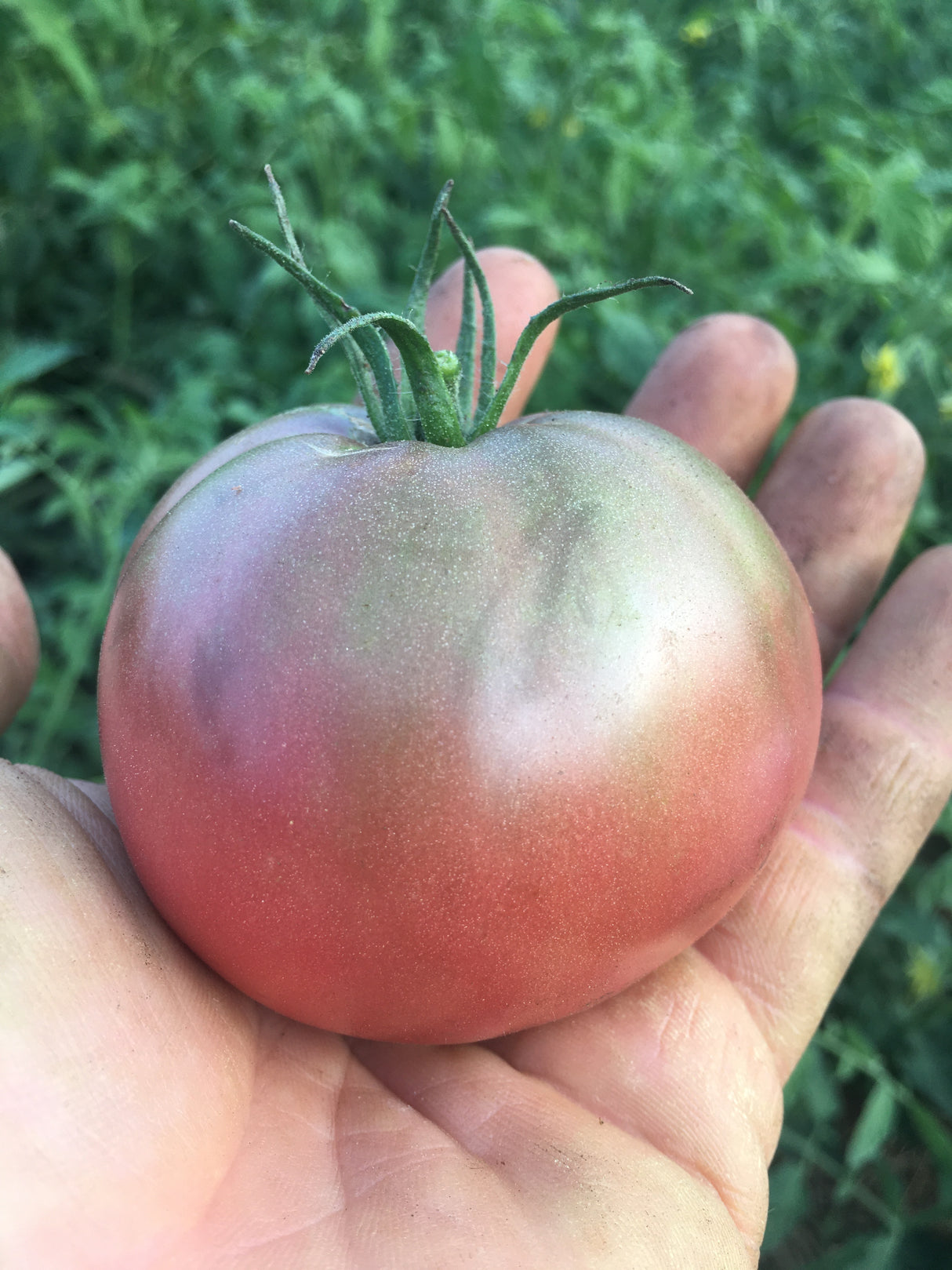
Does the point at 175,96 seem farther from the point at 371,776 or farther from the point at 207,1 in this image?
the point at 371,776

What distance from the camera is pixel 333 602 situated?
0.83m

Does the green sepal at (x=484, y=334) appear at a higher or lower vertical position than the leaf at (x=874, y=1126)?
higher

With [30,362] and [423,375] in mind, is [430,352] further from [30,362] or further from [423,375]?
[30,362]

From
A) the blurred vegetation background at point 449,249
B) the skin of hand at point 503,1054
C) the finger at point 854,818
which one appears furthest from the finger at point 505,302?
the finger at point 854,818

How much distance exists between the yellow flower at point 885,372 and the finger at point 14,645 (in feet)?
4.54

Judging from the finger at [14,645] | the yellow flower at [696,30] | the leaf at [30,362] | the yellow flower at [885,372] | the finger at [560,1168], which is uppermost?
Result: the yellow flower at [696,30]

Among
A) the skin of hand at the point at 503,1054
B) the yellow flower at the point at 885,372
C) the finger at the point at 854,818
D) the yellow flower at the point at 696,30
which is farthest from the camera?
the yellow flower at the point at 696,30

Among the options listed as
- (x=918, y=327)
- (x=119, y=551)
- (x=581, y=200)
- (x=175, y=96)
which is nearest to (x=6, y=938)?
(x=119, y=551)

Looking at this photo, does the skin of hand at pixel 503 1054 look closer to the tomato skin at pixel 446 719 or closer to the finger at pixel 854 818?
the finger at pixel 854 818

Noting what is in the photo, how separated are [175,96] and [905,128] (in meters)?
1.68

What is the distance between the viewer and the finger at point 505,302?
5.12 ft

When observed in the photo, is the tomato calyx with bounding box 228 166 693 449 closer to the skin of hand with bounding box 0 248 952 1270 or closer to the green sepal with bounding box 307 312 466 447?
the green sepal with bounding box 307 312 466 447

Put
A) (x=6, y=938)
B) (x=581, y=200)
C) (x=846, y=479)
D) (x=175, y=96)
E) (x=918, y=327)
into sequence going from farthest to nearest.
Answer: (x=175, y=96)
(x=581, y=200)
(x=918, y=327)
(x=846, y=479)
(x=6, y=938)

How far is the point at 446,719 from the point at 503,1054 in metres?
0.57
